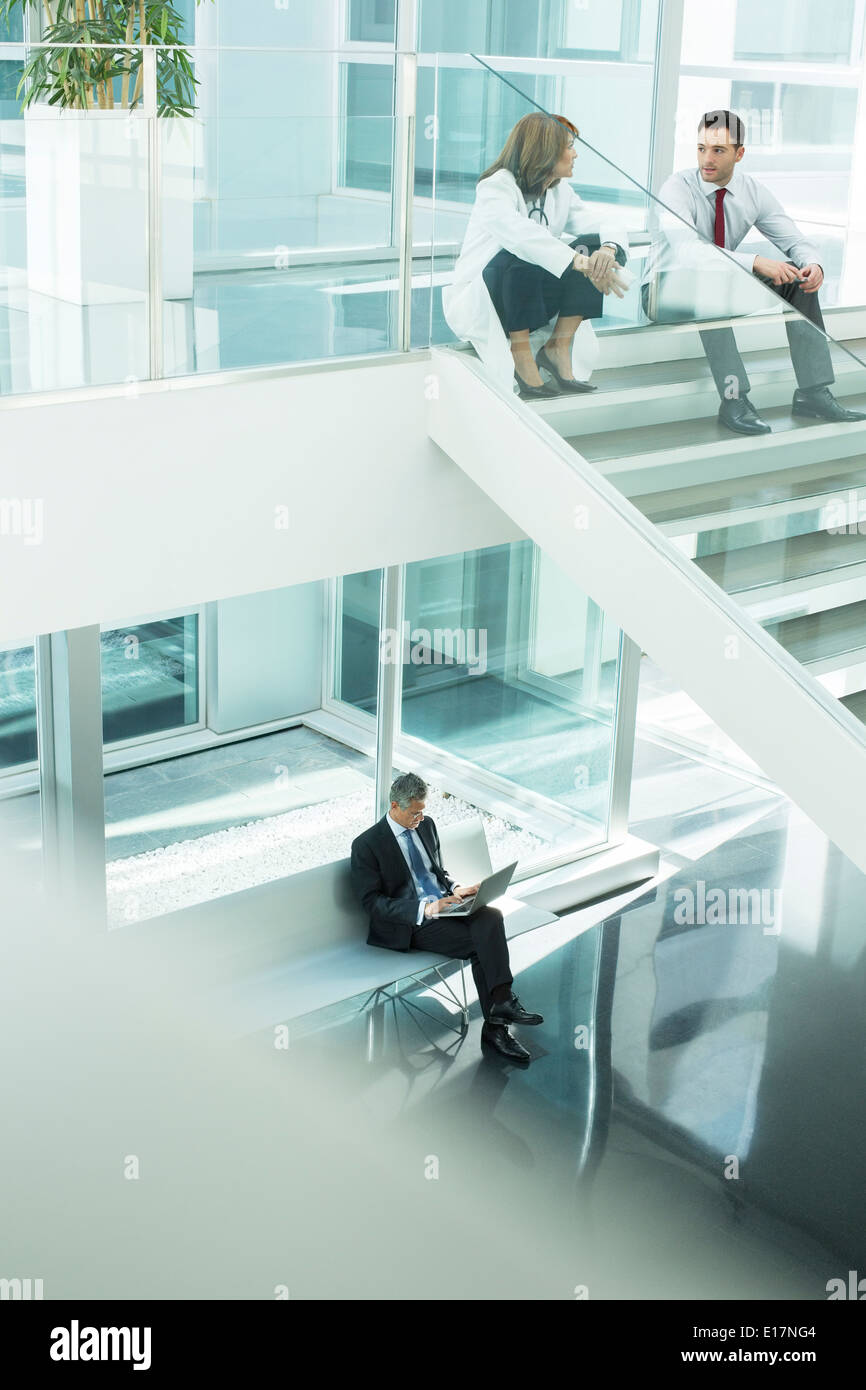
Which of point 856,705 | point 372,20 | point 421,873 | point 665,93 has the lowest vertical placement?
point 421,873

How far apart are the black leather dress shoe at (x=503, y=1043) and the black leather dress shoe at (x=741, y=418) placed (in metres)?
3.25

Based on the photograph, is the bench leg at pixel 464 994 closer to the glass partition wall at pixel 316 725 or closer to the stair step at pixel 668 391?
the glass partition wall at pixel 316 725

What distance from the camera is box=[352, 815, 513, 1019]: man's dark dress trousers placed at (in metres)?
6.73

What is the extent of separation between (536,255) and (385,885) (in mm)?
3085

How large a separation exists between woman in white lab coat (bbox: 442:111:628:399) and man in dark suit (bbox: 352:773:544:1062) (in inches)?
94.1

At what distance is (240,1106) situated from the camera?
6.28m

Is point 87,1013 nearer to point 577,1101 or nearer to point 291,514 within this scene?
point 577,1101

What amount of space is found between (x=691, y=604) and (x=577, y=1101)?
9.03 feet

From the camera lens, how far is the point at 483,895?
6613 millimetres

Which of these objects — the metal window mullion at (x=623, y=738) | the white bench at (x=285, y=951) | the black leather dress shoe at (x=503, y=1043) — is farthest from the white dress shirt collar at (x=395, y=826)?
the metal window mullion at (x=623, y=738)

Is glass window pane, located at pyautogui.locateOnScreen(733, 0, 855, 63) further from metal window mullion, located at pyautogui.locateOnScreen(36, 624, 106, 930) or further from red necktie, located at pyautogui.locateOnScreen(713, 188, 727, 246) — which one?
metal window mullion, located at pyautogui.locateOnScreen(36, 624, 106, 930)

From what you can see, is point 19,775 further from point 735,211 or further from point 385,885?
point 735,211

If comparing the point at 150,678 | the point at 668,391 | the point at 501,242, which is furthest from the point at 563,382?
the point at 150,678

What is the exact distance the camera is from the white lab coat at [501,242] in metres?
4.95
